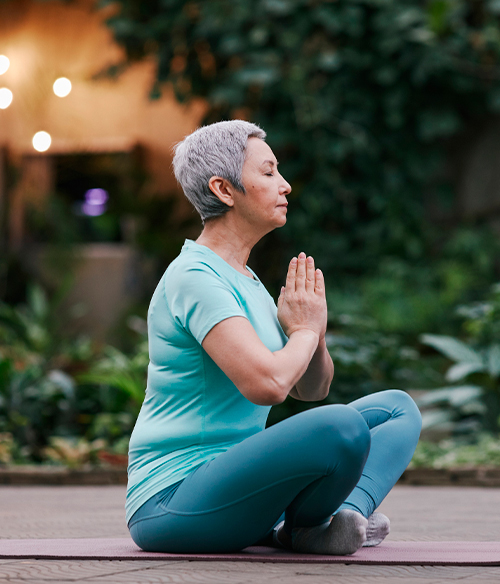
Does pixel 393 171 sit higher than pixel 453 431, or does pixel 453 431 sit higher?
pixel 393 171

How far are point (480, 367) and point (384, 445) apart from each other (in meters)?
3.35

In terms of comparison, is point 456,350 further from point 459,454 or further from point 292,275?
point 292,275

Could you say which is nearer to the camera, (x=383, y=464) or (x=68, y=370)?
(x=383, y=464)

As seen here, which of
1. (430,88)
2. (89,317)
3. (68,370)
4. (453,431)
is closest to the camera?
(453,431)

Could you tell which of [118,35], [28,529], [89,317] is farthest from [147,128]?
[28,529]

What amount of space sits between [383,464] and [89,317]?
7.48 m

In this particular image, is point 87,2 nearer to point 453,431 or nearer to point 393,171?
point 393,171

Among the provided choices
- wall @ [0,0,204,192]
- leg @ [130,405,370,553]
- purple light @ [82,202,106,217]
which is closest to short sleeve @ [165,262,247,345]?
leg @ [130,405,370,553]

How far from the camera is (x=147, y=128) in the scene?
9.55 metres

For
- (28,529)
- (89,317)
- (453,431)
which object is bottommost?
(89,317)

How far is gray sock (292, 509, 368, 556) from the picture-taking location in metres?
2.09

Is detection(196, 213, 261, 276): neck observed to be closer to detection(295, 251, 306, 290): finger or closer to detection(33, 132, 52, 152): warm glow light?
detection(295, 251, 306, 290): finger

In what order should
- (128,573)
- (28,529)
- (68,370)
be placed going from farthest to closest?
(68,370), (28,529), (128,573)

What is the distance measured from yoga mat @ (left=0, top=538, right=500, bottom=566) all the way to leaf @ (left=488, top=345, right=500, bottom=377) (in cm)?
314
